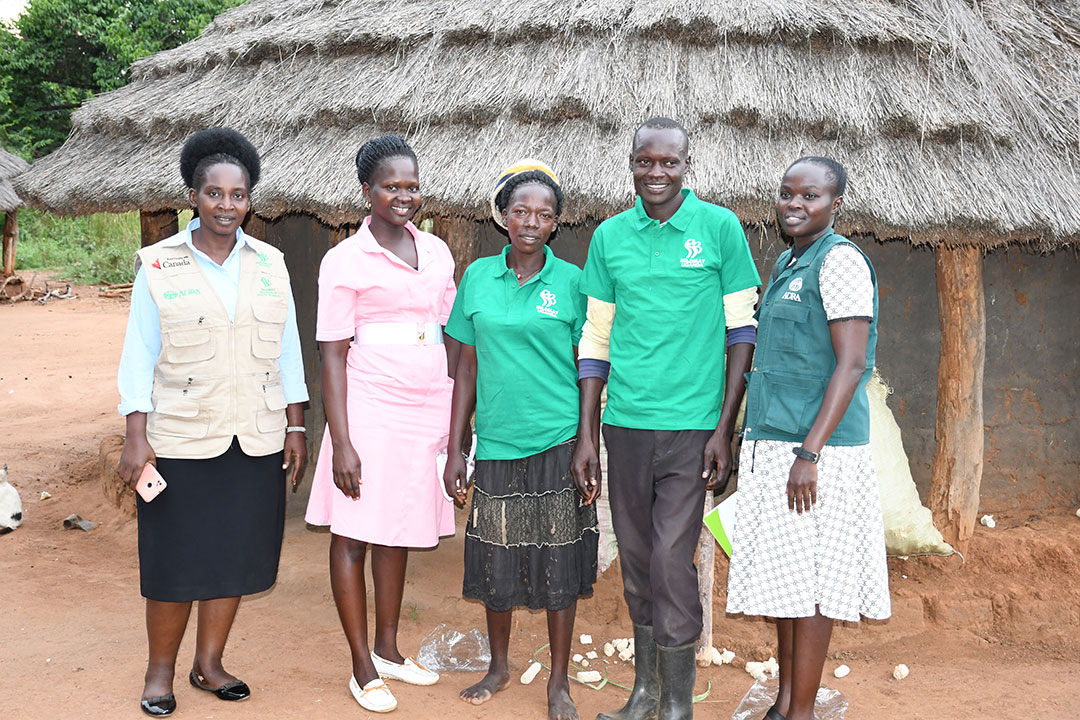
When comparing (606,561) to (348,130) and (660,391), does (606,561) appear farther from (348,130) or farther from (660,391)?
(348,130)

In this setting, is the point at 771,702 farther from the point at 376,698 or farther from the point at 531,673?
the point at 376,698

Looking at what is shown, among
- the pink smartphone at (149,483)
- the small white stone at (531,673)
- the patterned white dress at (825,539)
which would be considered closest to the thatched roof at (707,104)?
the patterned white dress at (825,539)

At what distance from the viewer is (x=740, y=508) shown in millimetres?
2914

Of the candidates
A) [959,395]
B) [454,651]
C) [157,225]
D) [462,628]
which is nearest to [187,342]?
[454,651]

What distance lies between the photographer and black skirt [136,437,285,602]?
301 cm

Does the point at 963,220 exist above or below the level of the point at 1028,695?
above

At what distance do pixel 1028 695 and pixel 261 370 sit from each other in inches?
121

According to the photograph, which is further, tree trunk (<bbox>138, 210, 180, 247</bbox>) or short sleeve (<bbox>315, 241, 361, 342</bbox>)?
tree trunk (<bbox>138, 210, 180, 247</bbox>)

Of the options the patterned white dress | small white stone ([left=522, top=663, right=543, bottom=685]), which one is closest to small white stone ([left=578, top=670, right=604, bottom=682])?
small white stone ([left=522, top=663, right=543, bottom=685])

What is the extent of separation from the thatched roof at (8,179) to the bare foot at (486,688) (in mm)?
13535

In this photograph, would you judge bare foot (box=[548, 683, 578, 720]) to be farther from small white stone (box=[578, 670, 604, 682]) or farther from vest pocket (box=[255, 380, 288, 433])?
vest pocket (box=[255, 380, 288, 433])

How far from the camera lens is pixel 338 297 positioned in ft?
9.94

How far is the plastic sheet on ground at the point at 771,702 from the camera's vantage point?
330 cm

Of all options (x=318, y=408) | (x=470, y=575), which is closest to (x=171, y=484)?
(x=470, y=575)
